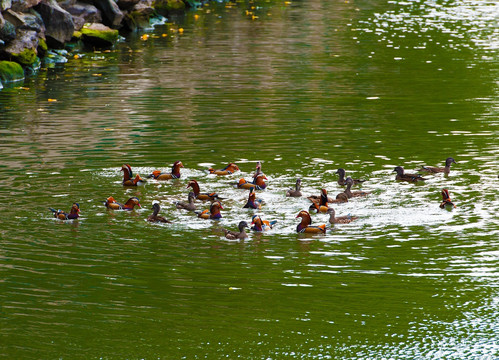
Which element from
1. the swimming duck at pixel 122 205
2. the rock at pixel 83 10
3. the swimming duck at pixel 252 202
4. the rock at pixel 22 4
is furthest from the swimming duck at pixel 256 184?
the rock at pixel 83 10

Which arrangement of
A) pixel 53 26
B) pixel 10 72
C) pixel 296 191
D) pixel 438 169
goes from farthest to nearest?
pixel 53 26 → pixel 10 72 → pixel 438 169 → pixel 296 191

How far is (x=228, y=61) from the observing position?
34469mm

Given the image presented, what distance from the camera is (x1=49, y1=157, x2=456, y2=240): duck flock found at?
47.8 feet

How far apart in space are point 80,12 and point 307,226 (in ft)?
87.6

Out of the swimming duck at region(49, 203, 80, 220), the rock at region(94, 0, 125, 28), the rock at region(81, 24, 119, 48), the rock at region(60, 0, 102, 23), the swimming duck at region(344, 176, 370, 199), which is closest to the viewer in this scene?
the swimming duck at region(49, 203, 80, 220)

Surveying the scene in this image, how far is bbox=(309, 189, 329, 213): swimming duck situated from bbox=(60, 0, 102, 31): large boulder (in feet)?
80.3

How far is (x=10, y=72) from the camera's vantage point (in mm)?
30906

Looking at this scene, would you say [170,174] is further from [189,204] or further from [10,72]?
[10,72]

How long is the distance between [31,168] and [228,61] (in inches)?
660

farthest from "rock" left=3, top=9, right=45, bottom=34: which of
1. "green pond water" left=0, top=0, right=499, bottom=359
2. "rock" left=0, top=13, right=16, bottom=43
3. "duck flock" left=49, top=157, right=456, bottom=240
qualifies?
"duck flock" left=49, top=157, right=456, bottom=240

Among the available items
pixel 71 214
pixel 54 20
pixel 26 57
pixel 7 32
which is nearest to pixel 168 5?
pixel 54 20

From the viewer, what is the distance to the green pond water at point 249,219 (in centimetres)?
1114

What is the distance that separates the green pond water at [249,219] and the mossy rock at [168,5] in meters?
17.5

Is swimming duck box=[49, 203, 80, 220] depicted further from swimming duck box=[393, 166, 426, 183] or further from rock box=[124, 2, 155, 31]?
rock box=[124, 2, 155, 31]
